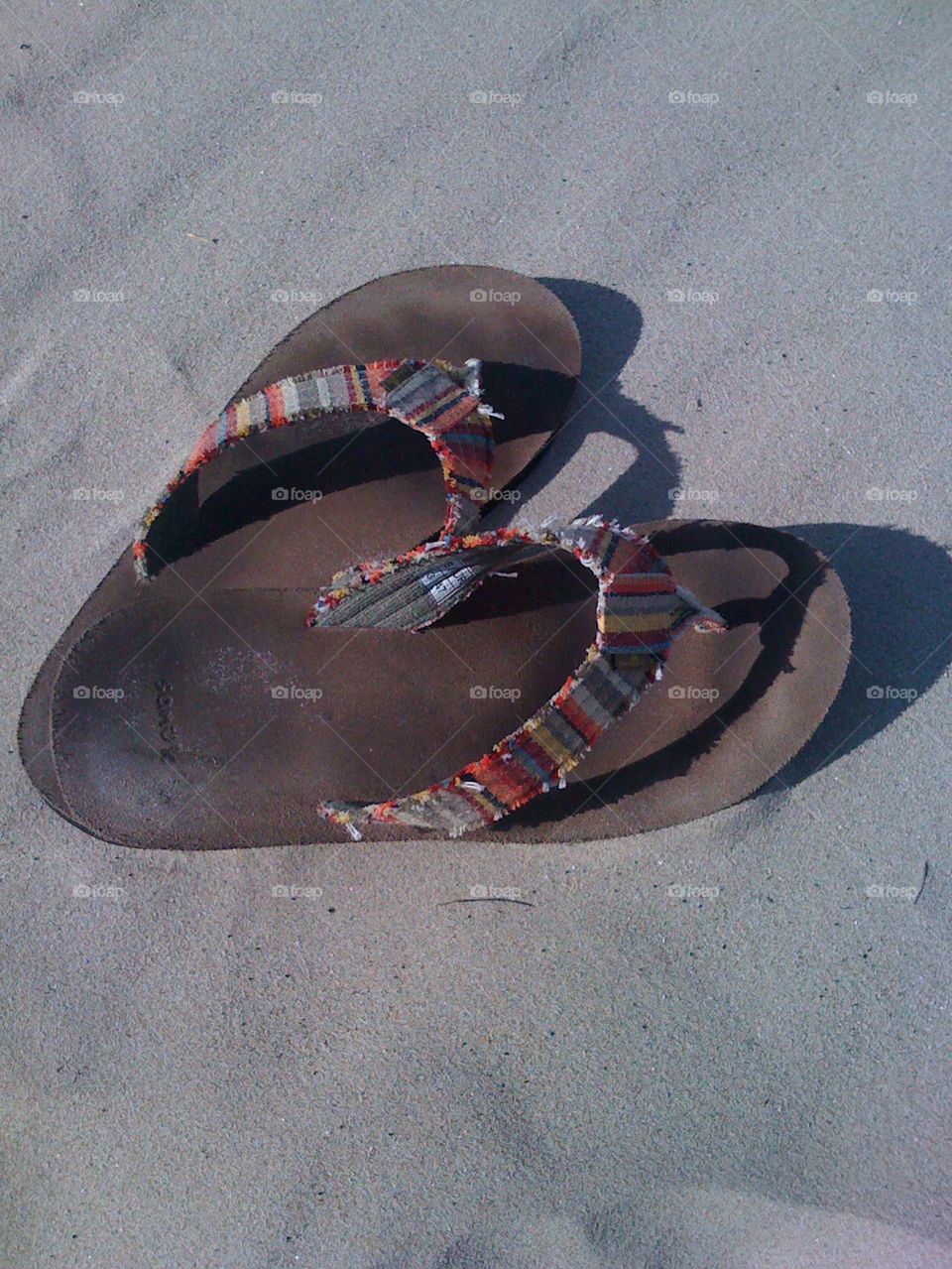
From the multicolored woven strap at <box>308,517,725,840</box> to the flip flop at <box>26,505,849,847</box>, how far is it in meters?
0.14

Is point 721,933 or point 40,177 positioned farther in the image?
point 40,177

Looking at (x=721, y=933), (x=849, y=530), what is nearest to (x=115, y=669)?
(x=721, y=933)

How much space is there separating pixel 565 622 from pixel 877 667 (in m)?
1.17

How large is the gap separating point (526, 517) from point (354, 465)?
2.19 ft

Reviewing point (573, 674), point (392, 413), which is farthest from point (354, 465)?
point (573, 674)

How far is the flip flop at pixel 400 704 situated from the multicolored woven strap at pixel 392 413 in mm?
296

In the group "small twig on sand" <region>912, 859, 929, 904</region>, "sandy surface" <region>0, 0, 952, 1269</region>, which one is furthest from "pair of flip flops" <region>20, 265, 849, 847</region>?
"small twig on sand" <region>912, 859, 929, 904</region>

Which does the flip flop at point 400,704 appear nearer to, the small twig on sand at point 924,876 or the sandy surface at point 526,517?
the sandy surface at point 526,517

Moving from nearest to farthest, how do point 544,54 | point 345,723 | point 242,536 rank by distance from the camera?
1. point 345,723
2. point 242,536
3. point 544,54

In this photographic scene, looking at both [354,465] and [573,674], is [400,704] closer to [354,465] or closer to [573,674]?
[573,674]

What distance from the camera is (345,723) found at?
313 cm

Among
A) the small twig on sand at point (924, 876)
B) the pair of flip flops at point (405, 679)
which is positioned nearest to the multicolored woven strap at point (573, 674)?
the pair of flip flops at point (405, 679)

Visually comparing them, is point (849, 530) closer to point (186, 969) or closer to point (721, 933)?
point (721, 933)

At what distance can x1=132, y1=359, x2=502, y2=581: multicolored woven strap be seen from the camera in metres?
3.01
